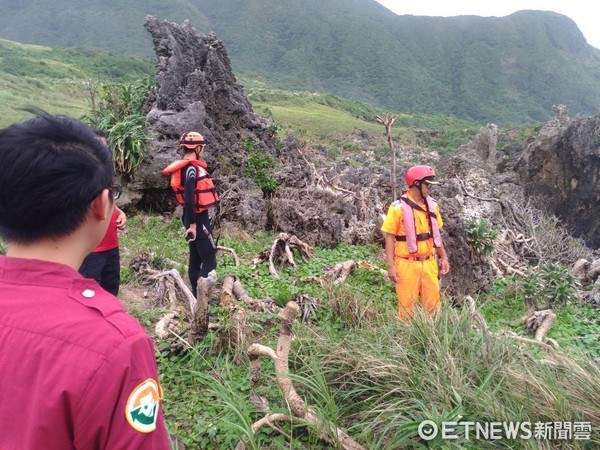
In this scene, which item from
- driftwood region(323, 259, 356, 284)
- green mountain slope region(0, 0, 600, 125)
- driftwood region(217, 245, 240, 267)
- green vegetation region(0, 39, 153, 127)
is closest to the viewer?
driftwood region(323, 259, 356, 284)

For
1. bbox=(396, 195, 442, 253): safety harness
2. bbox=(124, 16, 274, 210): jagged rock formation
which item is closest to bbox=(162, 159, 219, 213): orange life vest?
bbox=(396, 195, 442, 253): safety harness

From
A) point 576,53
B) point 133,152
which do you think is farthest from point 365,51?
point 133,152

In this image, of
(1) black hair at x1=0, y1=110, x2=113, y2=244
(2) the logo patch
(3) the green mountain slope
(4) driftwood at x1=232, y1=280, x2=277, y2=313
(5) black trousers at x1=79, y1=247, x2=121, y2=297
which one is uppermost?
(3) the green mountain slope

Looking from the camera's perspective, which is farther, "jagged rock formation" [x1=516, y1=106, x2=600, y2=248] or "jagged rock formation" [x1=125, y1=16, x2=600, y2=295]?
"jagged rock formation" [x1=516, y1=106, x2=600, y2=248]

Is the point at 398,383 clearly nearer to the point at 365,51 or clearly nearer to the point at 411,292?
the point at 411,292

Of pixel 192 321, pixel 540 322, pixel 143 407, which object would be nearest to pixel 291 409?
pixel 192 321

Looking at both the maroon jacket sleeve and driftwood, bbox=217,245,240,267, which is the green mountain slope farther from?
the maroon jacket sleeve

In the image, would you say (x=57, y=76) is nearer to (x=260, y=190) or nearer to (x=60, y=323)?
(x=260, y=190)

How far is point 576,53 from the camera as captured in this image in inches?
4919

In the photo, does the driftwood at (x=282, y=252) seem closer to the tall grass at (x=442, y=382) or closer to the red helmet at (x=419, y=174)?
the red helmet at (x=419, y=174)

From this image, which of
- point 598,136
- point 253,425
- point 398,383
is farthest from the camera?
point 598,136

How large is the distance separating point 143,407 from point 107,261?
2.95 m

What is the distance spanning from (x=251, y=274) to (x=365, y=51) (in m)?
120

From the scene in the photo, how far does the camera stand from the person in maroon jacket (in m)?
0.97
